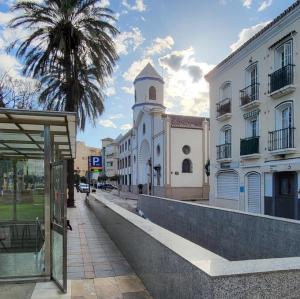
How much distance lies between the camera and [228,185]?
981 inches

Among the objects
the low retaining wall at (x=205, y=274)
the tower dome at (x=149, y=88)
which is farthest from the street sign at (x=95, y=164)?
the tower dome at (x=149, y=88)

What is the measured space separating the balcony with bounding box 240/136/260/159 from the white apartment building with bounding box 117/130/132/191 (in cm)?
3997

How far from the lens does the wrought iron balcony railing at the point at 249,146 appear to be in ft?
69.0

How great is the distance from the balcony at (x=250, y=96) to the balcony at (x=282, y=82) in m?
1.42

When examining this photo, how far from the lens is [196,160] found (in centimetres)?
4262

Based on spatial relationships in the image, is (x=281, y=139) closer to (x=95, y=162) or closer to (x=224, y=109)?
(x=224, y=109)

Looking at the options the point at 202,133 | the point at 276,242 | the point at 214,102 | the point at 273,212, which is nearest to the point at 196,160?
the point at 202,133

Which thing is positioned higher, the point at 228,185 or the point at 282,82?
the point at 282,82

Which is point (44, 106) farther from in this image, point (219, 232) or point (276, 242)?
point (276, 242)

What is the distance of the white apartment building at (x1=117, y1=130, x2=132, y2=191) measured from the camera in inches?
2501

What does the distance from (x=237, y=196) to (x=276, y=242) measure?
56.2 ft

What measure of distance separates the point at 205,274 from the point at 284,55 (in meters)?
18.3

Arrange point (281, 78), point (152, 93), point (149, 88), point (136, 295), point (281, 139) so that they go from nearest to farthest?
point (136, 295) < point (281, 78) < point (281, 139) < point (149, 88) < point (152, 93)

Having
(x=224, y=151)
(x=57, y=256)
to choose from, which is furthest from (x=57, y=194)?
(x=224, y=151)
